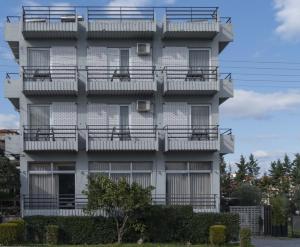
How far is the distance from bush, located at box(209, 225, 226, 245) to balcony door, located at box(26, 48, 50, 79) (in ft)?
43.7

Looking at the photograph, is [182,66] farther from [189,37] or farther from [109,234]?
[109,234]

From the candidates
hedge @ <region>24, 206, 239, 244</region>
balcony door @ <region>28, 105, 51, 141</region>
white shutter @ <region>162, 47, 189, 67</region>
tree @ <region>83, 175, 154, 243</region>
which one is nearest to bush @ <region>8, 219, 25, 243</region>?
hedge @ <region>24, 206, 239, 244</region>

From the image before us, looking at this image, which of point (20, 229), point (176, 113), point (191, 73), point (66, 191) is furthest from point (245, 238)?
point (191, 73)

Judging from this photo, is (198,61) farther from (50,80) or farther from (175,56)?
(50,80)

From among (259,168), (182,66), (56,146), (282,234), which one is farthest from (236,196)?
(259,168)

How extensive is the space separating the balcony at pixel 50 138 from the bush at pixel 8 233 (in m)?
6.97

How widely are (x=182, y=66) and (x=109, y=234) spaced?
11150 millimetres

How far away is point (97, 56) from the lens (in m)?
38.1

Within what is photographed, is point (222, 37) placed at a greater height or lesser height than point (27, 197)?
greater

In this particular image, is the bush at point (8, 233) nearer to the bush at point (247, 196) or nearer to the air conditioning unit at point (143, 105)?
the air conditioning unit at point (143, 105)

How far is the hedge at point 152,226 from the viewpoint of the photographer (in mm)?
32281

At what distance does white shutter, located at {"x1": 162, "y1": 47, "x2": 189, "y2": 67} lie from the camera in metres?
38.2

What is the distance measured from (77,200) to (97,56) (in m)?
8.34

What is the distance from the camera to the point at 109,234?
32.4 m
